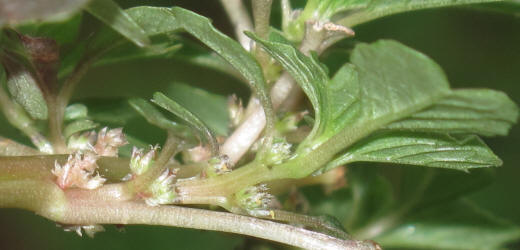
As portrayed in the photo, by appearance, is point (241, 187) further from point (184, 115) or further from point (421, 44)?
point (421, 44)

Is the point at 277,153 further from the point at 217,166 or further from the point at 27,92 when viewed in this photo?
the point at 27,92

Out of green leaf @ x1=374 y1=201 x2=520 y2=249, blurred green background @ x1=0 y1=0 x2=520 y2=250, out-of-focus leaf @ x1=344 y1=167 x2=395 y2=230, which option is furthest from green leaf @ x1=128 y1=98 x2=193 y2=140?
blurred green background @ x1=0 y1=0 x2=520 y2=250

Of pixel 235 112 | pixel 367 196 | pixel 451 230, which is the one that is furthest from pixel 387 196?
pixel 235 112

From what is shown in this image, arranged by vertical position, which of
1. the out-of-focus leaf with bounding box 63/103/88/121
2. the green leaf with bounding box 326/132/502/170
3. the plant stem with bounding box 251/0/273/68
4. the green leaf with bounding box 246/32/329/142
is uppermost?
the green leaf with bounding box 326/132/502/170

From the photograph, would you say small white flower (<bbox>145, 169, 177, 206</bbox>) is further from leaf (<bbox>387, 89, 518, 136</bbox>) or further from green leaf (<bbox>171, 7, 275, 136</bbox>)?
leaf (<bbox>387, 89, 518, 136</bbox>)

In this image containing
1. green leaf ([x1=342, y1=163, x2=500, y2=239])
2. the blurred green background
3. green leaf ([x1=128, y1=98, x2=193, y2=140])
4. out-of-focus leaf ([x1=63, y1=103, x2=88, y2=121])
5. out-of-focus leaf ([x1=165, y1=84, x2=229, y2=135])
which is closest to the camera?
green leaf ([x1=128, y1=98, x2=193, y2=140])

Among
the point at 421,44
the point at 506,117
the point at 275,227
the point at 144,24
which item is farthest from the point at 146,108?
the point at 421,44

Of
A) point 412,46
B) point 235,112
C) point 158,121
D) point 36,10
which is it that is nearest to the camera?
point 36,10
